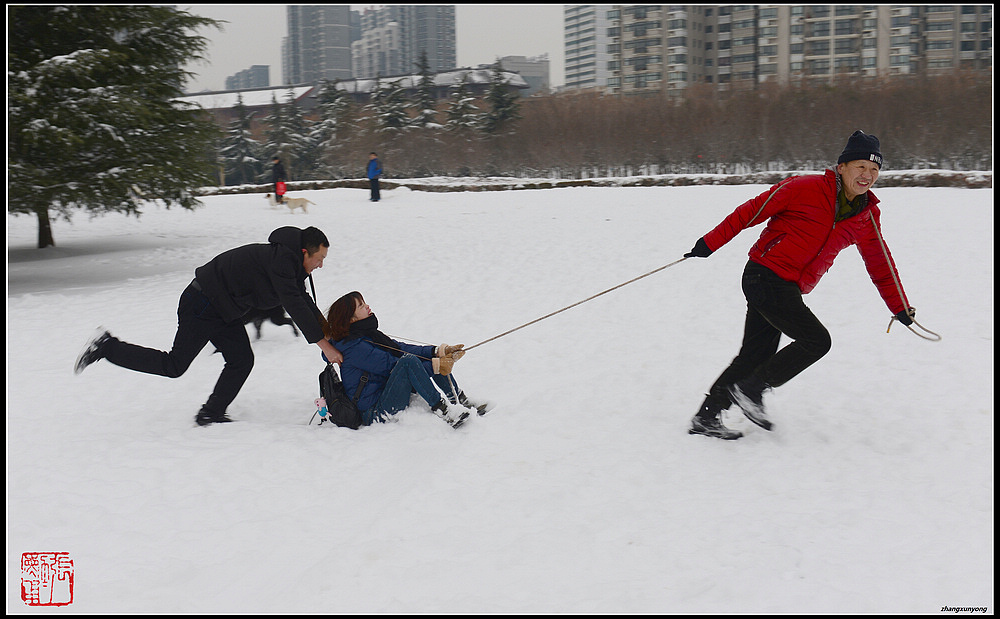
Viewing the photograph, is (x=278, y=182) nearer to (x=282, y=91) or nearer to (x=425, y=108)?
(x=425, y=108)

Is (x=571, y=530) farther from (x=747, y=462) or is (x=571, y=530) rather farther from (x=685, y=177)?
(x=685, y=177)

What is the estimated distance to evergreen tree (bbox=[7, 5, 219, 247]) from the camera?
30.5ft

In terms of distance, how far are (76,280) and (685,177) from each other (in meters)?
16.2

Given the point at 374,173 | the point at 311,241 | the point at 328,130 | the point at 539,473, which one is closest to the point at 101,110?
the point at 311,241

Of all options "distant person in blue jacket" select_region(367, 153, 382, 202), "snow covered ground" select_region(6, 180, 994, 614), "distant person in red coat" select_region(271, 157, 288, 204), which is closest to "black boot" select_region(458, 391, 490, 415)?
"snow covered ground" select_region(6, 180, 994, 614)

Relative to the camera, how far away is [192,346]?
15.3ft

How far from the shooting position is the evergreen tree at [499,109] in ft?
112

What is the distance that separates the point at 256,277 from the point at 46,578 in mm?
2013

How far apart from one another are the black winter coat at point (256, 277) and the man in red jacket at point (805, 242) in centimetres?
232

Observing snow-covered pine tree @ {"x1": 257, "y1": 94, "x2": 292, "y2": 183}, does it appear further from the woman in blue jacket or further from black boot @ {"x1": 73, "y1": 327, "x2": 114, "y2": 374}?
the woman in blue jacket

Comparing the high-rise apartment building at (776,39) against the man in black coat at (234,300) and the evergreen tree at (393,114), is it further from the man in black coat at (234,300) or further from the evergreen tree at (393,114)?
the man in black coat at (234,300)

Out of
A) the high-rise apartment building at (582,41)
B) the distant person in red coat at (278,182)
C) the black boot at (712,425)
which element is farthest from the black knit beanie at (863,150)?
the high-rise apartment building at (582,41)

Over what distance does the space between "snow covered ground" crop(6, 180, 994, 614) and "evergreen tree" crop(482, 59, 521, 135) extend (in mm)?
26758

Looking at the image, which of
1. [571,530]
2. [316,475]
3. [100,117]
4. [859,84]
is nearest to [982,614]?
[571,530]
